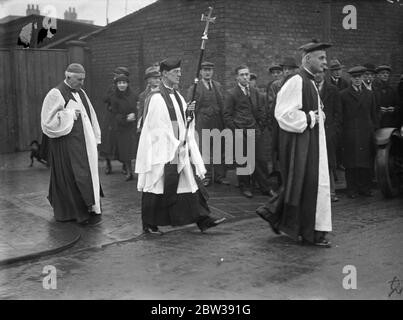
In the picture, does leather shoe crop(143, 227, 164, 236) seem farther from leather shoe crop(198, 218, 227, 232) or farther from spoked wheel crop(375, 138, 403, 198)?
spoked wheel crop(375, 138, 403, 198)

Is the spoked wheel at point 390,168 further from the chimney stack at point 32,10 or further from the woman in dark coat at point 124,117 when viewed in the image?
the chimney stack at point 32,10

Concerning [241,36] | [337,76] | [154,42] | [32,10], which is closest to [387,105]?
[337,76]

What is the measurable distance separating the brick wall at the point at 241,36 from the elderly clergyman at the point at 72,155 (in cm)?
431

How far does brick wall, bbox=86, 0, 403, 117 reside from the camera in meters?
11.4

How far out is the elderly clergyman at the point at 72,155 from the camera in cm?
736

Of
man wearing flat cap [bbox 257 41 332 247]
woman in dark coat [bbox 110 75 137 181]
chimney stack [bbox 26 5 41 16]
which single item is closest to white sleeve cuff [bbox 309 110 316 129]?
man wearing flat cap [bbox 257 41 332 247]

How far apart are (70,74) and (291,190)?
9.92ft

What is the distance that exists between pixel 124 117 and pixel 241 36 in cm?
267

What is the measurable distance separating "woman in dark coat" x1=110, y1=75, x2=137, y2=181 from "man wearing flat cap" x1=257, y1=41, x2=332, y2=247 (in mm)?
4738

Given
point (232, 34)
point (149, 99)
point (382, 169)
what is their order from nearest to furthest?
point (149, 99) < point (382, 169) < point (232, 34)
